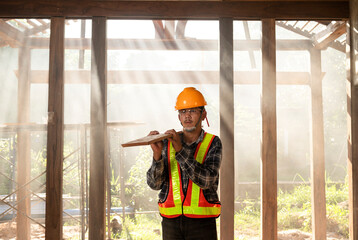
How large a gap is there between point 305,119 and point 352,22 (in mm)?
11733

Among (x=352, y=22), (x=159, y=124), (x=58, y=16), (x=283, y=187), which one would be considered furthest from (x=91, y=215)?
(x=159, y=124)

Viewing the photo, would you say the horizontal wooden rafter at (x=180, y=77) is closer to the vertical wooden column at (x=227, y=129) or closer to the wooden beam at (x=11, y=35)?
the wooden beam at (x=11, y=35)

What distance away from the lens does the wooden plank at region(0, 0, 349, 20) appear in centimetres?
380

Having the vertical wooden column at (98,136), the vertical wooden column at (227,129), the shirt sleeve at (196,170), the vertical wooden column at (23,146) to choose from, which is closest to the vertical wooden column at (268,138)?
the vertical wooden column at (227,129)

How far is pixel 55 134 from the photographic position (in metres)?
3.75

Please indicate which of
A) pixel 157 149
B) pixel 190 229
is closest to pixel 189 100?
pixel 157 149

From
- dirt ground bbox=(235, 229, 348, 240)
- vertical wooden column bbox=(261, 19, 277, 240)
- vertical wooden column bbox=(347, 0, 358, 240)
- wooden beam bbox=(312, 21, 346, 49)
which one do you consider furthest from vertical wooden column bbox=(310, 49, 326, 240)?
vertical wooden column bbox=(261, 19, 277, 240)

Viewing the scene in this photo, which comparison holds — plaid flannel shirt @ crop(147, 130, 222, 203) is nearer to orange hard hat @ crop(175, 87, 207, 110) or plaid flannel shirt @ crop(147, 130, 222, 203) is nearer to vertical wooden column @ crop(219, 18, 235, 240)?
orange hard hat @ crop(175, 87, 207, 110)

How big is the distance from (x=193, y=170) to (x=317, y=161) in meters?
4.06

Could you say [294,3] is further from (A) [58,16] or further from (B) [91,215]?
(B) [91,215]

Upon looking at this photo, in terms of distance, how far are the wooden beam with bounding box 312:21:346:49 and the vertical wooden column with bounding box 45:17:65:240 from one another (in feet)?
11.8

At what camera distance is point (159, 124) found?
13148mm

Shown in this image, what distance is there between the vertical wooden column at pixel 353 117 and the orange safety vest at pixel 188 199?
1.97m

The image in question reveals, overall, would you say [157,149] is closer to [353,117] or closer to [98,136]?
[98,136]
